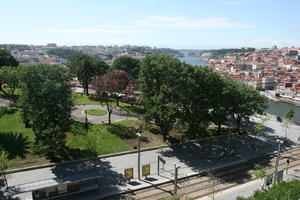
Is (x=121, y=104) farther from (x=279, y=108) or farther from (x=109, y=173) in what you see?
(x=279, y=108)

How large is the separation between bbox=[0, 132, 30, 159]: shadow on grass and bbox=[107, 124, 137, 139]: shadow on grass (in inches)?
426

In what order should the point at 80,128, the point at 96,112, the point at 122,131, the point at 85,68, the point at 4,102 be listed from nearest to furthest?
the point at 80,128, the point at 122,131, the point at 4,102, the point at 96,112, the point at 85,68

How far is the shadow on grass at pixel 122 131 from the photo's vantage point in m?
33.6

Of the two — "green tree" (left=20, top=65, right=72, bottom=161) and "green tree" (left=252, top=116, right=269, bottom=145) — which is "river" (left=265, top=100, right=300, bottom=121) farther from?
"green tree" (left=20, top=65, right=72, bottom=161)

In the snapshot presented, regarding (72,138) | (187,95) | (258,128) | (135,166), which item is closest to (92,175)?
(135,166)

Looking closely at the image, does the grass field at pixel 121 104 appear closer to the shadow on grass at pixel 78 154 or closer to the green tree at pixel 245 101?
the green tree at pixel 245 101

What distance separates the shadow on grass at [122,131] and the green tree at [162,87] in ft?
14.0

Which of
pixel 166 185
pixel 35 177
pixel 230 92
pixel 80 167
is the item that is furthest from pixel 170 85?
pixel 35 177

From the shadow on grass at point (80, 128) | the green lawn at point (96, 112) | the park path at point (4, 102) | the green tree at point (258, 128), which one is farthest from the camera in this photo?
the green lawn at point (96, 112)

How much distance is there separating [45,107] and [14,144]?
310 inches

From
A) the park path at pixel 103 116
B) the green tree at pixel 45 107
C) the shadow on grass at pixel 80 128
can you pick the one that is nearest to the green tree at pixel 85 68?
the park path at pixel 103 116

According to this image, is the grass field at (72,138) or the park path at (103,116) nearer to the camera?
the grass field at (72,138)

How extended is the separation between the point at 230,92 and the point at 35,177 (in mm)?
26342

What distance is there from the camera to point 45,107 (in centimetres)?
2433
